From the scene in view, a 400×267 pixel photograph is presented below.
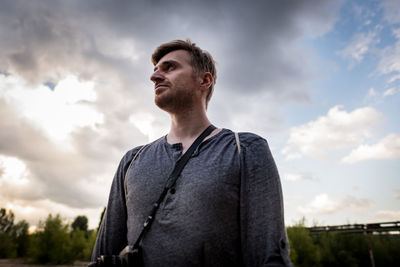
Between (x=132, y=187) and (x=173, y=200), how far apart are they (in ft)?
1.53

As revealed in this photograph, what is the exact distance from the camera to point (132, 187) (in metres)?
2.19

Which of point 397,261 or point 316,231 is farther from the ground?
point 316,231

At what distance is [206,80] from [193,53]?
0.32 metres

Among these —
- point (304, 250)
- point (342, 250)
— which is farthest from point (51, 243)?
point (342, 250)

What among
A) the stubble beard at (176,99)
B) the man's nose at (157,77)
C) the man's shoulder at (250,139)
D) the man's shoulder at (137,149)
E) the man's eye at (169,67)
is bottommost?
the man's shoulder at (250,139)

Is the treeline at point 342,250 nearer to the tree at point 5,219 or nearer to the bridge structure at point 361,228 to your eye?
the bridge structure at point 361,228

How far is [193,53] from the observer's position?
112 inches

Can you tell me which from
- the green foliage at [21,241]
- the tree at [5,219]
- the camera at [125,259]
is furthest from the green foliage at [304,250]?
the tree at [5,219]

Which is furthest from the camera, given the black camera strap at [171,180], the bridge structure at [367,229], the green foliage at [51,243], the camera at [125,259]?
the green foliage at [51,243]

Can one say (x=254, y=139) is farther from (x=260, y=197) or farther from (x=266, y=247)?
(x=266, y=247)

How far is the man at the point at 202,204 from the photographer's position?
5.57ft

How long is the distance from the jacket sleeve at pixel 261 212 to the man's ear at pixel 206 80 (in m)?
1.03

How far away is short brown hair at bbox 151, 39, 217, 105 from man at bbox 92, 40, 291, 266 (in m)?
0.44

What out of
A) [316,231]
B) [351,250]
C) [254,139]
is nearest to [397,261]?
[351,250]
